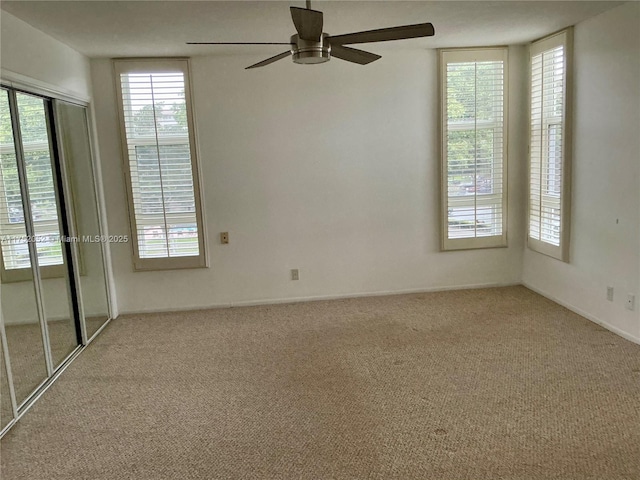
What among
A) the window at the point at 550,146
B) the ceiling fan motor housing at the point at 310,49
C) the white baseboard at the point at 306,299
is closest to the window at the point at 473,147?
the window at the point at 550,146

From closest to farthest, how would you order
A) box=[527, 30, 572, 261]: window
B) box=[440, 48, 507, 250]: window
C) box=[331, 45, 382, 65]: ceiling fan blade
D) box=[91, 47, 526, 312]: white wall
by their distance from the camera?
1. box=[331, 45, 382, 65]: ceiling fan blade
2. box=[527, 30, 572, 261]: window
3. box=[91, 47, 526, 312]: white wall
4. box=[440, 48, 507, 250]: window

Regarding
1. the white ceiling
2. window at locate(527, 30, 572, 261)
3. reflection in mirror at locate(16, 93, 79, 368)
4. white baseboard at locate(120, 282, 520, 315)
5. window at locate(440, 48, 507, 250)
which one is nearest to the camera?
the white ceiling

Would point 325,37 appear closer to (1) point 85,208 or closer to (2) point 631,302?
(1) point 85,208

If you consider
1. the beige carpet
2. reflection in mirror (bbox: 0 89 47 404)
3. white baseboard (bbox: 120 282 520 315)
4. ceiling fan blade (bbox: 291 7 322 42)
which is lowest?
the beige carpet

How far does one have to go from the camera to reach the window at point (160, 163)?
14.9 feet

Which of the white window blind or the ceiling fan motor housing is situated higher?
the ceiling fan motor housing

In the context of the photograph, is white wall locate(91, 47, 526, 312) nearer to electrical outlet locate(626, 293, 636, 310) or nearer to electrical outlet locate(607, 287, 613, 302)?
electrical outlet locate(607, 287, 613, 302)

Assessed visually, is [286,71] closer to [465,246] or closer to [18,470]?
[465,246]

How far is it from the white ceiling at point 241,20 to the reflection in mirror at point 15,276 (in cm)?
76

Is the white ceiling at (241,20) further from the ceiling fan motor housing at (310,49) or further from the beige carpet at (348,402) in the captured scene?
the beige carpet at (348,402)

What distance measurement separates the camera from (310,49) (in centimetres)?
249

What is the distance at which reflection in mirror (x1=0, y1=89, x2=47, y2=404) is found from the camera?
2.93 meters

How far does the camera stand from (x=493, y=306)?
4.61m

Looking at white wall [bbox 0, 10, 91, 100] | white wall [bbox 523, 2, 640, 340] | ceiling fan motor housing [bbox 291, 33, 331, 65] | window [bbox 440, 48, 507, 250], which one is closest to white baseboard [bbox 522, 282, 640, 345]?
white wall [bbox 523, 2, 640, 340]
